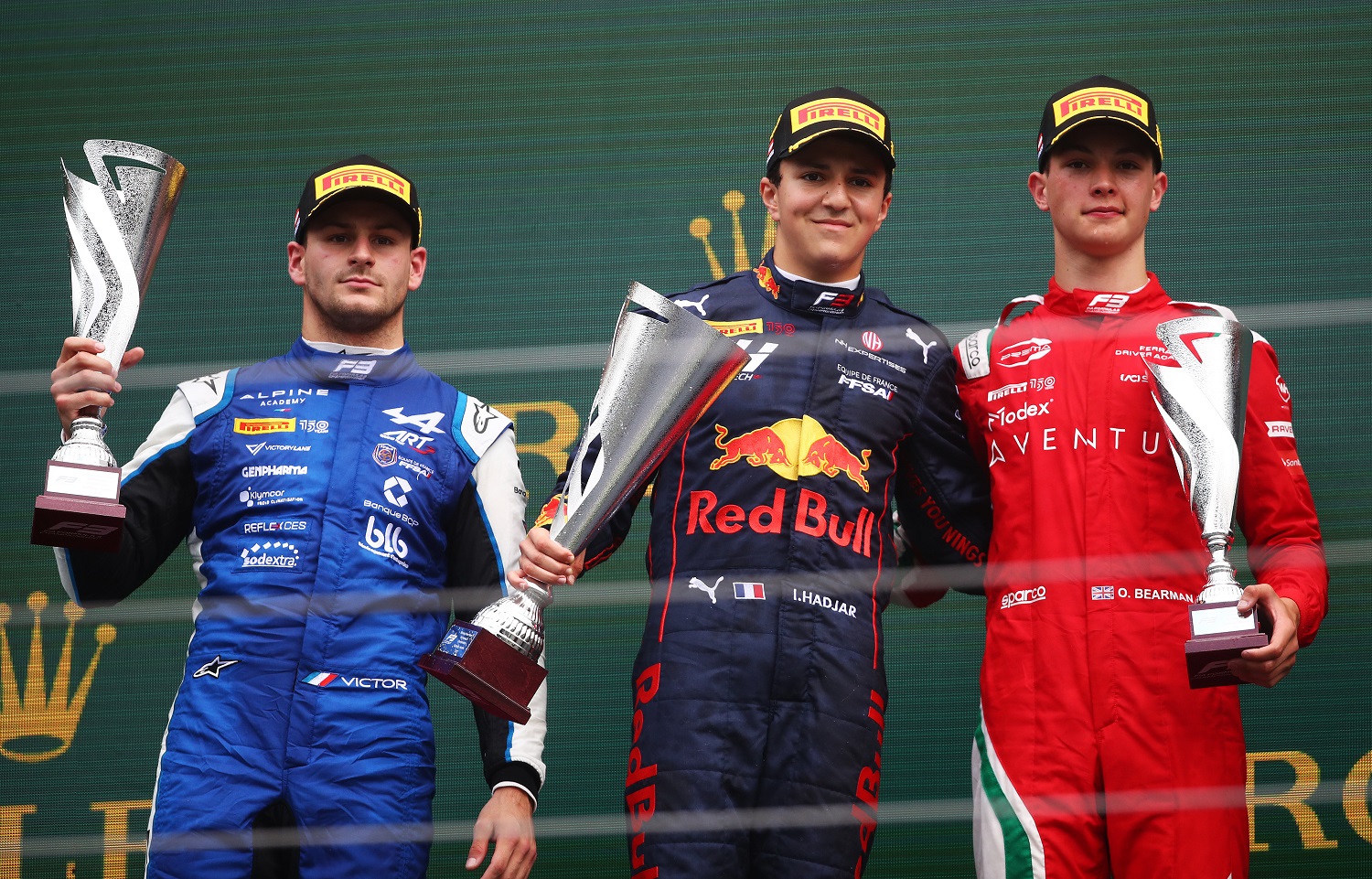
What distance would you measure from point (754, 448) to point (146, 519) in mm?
834

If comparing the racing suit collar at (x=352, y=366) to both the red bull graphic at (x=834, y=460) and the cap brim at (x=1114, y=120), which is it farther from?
the cap brim at (x=1114, y=120)

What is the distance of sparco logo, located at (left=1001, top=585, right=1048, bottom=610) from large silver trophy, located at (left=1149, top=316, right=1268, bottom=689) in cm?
22

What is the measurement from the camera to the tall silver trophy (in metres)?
1.88

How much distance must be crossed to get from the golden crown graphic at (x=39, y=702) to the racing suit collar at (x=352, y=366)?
101cm

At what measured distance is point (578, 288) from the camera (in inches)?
126

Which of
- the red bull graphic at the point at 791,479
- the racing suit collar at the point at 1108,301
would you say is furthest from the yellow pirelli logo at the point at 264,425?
the racing suit collar at the point at 1108,301

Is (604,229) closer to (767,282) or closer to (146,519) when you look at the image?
(767,282)

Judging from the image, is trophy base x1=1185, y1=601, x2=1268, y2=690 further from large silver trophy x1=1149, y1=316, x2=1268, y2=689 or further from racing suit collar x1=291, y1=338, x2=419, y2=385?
racing suit collar x1=291, y1=338, x2=419, y2=385

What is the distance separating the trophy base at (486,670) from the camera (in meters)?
1.88

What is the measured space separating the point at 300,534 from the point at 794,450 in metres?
0.68

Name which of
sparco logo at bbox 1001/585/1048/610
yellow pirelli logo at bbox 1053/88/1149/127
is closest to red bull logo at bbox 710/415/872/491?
Answer: sparco logo at bbox 1001/585/1048/610

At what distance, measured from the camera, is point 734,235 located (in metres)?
3.20

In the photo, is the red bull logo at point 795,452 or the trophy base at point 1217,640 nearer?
the trophy base at point 1217,640

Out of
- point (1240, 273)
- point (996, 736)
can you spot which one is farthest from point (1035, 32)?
point (996, 736)
